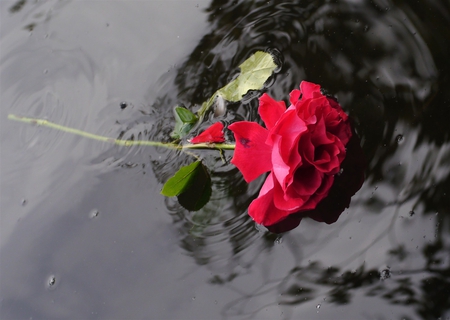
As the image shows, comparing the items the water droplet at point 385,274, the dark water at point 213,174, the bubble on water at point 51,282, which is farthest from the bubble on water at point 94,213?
the water droplet at point 385,274

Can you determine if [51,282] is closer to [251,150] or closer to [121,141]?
[121,141]

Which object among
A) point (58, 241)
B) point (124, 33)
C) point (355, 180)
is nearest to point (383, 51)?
point (355, 180)

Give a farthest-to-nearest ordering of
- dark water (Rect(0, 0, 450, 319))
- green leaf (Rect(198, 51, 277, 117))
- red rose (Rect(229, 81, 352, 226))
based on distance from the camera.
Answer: green leaf (Rect(198, 51, 277, 117))
dark water (Rect(0, 0, 450, 319))
red rose (Rect(229, 81, 352, 226))

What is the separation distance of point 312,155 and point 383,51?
343 mm

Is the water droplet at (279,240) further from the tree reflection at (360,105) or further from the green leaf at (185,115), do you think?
the green leaf at (185,115)

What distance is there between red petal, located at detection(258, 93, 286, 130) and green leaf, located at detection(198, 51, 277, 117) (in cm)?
18

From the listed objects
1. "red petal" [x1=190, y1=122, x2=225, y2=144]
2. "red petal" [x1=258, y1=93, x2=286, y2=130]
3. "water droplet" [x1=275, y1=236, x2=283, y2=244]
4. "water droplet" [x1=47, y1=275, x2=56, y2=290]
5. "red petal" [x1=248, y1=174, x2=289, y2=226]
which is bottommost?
"water droplet" [x1=275, y1=236, x2=283, y2=244]

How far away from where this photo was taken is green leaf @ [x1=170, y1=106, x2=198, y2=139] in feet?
2.85

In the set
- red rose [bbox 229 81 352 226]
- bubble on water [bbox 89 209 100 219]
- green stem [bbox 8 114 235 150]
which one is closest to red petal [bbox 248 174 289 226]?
red rose [bbox 229 81 352 226]

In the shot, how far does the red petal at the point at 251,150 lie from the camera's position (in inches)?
26.5

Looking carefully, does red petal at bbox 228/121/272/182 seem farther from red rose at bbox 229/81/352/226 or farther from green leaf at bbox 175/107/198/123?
green leaf at bbox 175/107/198/123

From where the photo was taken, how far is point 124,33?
1082 mm

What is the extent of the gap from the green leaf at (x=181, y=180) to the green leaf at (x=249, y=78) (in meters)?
0.13

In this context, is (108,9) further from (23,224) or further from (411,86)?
(411,86)
